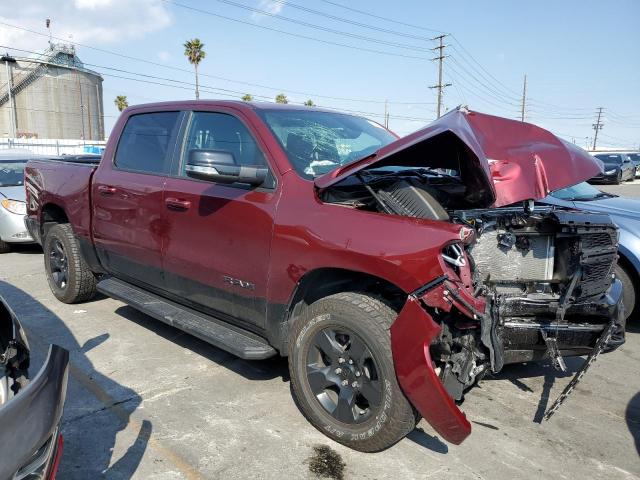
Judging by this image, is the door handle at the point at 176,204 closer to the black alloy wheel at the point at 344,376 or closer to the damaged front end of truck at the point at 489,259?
the damaged front end of truck at the point at 489,259

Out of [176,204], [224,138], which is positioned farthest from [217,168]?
[176,204]

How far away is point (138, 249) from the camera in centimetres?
420

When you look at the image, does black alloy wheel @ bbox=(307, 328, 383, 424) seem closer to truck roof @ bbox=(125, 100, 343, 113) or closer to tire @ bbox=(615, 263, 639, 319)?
truck roof @ bbox=(125, 100, 343, 113)

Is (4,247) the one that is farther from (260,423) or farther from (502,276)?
(502,276)

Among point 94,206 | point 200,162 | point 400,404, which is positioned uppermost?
point 200,162

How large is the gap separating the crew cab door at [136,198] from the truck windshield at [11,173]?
5.36m

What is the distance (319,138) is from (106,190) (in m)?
A: 2.06

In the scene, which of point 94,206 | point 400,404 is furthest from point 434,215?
point 94,206

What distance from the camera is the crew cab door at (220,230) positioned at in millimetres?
3248

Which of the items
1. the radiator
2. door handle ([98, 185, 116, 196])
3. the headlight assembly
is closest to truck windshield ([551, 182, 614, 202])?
the radiator

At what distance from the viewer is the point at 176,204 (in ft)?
12.3

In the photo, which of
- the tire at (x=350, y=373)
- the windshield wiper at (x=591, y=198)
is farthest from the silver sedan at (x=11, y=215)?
the windshield wiper at (x=591, y=198)

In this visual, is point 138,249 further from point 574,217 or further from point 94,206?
point 574,217

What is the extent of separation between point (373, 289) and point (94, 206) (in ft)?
9.67
